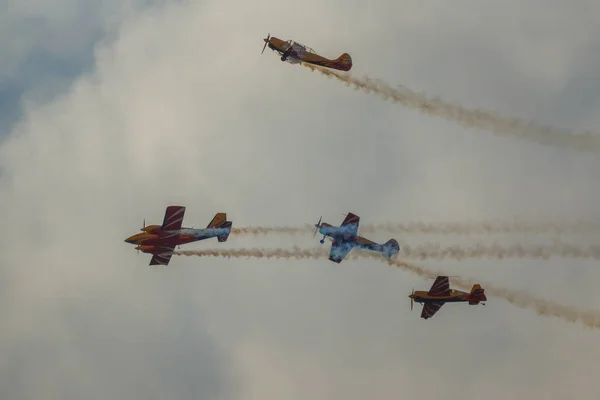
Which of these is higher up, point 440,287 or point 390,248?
point 390,248

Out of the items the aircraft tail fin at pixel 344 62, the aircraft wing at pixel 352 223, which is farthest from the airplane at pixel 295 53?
the aircraft wing at pixel 352 223

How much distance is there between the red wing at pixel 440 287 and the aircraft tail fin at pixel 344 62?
22.7m

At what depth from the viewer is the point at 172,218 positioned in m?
81.8

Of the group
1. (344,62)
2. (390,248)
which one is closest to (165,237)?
(390,248)

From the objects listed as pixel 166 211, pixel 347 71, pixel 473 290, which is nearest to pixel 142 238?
pixel 166 211

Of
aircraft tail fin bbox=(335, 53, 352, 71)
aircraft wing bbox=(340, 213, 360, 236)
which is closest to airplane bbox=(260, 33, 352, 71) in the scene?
aircraft tail fin bbox=(335, 53, 352, 71)

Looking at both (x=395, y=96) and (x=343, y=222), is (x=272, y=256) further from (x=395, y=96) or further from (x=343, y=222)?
(x=395, y=96)

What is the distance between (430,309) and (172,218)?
2768 cm

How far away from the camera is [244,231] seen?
84062 mm

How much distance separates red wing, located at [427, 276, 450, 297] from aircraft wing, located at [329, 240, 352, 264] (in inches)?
377

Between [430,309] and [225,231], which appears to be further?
[225,231]

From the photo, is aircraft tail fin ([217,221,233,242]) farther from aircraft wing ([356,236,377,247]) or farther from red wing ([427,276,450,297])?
red wing ([427,276,450,297])

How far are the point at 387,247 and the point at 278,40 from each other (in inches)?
907

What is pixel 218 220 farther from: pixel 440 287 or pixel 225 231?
pixel 440 287
